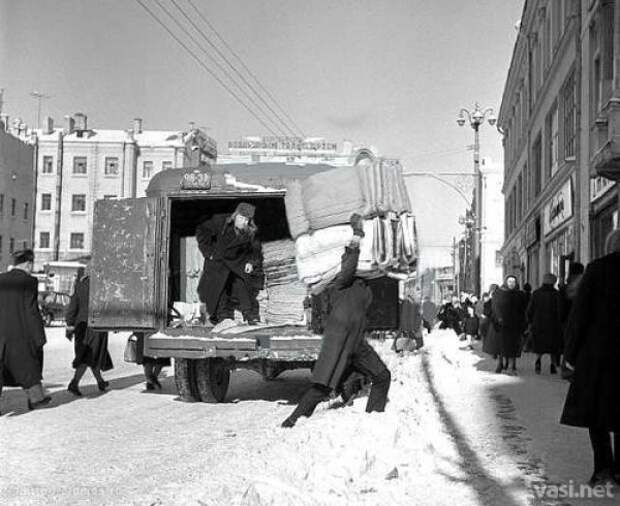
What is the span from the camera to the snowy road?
5.24 m

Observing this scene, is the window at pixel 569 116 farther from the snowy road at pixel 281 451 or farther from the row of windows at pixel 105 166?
the row of windows at pixel 105 166

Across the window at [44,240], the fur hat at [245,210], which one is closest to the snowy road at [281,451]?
the fur hat at [245,210]

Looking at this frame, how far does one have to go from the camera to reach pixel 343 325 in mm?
7629

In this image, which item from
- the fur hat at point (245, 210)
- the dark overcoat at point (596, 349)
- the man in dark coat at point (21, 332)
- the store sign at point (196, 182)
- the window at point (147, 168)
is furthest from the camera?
the window at point (147, 168)

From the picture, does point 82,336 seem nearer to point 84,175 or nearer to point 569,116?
point 569,116

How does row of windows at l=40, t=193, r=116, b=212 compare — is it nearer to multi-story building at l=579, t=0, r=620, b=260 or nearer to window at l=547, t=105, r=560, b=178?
window at l=547, t=105, r=560, b=178

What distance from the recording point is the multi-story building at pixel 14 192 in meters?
55.4

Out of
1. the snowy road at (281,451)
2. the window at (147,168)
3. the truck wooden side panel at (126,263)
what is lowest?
the snowy road at (281,451)

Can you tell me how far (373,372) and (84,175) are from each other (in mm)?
63842

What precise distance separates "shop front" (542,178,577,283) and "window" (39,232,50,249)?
49.0 metres

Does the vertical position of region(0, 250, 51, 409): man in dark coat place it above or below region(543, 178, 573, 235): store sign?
below

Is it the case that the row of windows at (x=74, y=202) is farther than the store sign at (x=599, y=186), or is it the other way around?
the row of windows at (x=74, y=202)

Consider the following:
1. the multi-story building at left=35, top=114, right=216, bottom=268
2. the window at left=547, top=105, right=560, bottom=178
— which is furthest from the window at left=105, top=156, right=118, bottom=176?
the window at left=547, top=105, right=560, bottom=178

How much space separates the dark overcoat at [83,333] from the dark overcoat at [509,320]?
6.98m
